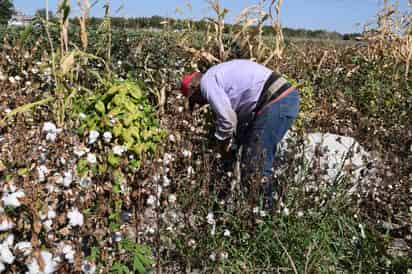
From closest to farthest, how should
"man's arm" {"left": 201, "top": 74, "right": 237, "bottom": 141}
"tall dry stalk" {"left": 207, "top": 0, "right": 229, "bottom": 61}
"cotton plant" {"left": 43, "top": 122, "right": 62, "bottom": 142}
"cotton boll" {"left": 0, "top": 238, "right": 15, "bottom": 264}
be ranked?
"cotton boll" {"left": 0, "top": 238, "right": 15, "bottom": 264}, "cotton plant" {"left": 43, "top": 122, "right": 62, "bottom": 142}, "man's arm" {"left": 201, "top": 74, "right": 237, "bottom": 141}, "tall dry stalk" {"left": 207, "top": 0, "right": 229, "bottom": 61}

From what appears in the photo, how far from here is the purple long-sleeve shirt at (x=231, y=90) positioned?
12.0 feet

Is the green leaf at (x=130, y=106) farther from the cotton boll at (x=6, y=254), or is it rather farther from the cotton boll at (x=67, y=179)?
the cotton boll at (x=6, y=254)

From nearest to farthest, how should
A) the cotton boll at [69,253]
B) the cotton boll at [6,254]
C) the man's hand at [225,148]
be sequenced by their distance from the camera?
the cotton boll at [6,254] < the cotton boll at [69,253] < the man's hand at [225,148]

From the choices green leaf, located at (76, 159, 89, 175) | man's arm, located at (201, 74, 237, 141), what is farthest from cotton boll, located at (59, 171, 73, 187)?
man's arm, located at (201, 74, 237, 141)

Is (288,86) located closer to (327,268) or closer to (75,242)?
(327,268)

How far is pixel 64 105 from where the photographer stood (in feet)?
12.7

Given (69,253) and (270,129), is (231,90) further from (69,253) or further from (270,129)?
(69,253)

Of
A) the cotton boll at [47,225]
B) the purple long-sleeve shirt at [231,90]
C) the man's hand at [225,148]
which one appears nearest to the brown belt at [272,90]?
the purple long-sleeve shirt at [231,90]

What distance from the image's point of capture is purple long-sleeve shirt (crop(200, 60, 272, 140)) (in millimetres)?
3643

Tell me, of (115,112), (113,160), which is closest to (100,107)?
Answer: (115,112)

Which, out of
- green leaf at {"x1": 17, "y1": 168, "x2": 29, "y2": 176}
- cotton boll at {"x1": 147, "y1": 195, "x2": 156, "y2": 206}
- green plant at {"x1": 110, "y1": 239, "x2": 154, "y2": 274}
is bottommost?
green plant at {"x1": 110, "y1": 239, "x2": 154, "y2": 274}

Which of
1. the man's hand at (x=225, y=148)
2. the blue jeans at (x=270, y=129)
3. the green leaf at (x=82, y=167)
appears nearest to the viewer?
the green leaf at (x=82, y=167)

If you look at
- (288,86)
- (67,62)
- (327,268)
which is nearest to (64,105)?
(67,62)

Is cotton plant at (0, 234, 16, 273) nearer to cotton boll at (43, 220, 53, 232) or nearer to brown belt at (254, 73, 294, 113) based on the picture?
cotton boll at (43, 220, 53, 232)
